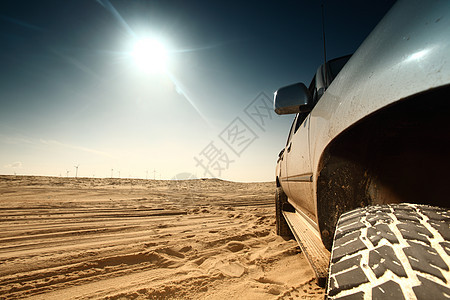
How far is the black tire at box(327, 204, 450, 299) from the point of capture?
0.49m

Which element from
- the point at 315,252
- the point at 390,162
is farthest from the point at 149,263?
the point at 390,162

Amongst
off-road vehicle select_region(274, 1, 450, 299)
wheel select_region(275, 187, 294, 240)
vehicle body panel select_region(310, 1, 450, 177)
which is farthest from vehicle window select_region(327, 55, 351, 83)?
wheel select_region(275, 187, 294, 240)

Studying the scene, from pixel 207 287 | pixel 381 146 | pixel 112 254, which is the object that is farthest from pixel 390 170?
pixel 112 254

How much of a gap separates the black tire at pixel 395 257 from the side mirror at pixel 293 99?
0.96 meters

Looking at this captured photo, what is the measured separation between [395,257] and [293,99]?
3.85 feet

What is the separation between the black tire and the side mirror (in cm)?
96

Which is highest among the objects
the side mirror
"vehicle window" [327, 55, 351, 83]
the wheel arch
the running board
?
"vehicle window" [327, 55, 351, 83]

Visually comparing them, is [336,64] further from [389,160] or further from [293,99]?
[389,160]

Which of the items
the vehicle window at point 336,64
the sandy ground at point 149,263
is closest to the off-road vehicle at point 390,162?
the sandy ground at point 149,263

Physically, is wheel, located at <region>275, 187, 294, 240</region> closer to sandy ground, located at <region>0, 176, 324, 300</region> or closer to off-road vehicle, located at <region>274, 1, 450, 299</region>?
sandy ground, located at <region>0, 176, 324, 300</region>

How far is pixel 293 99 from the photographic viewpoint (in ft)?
4.95

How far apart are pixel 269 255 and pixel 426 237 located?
5.91 feet

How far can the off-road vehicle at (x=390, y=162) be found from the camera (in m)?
0.51

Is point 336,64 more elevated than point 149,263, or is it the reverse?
point 336,64
